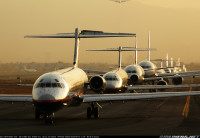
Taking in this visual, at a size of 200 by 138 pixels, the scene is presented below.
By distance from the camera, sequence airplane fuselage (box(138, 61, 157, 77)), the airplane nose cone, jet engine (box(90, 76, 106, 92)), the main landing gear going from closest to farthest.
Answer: the airplane nose cone
the main landing gear
jet engine (box(90, 76, 106, 92))
airplane fuselage (box(138, 61, 157, 77))

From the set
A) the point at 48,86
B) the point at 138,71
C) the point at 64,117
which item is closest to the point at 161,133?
the point at 48,86

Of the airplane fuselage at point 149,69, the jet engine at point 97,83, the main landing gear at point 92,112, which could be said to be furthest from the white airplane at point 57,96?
→ the airplane fuselage at point 149,69

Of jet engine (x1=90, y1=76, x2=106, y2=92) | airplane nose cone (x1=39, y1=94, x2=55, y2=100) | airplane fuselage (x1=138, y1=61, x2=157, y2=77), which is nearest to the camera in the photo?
airplane nose cone (x1=39, y1=94, x2=55, y2=100)

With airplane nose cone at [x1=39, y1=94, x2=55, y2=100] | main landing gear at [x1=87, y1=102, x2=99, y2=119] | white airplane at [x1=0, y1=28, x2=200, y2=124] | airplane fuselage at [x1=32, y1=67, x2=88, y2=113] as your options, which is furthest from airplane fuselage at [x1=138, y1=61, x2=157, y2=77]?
airplane nose cone at [x1=39, y1=94, x2=55, y2=100]

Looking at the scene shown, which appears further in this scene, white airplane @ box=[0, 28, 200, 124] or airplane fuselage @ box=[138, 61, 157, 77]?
airplane fuselage @ box=[138, 61, 157, 77]

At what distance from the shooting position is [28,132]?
19.8m

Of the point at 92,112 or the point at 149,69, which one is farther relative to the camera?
the point at 149,69

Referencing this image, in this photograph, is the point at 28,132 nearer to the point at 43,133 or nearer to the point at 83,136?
the point at 43,133

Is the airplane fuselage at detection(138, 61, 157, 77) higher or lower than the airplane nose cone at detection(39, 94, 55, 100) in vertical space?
higher

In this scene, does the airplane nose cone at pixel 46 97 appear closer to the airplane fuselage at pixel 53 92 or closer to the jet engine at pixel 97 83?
the airplane fuselage at pixel 53 92

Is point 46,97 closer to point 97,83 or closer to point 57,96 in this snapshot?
point 57,96

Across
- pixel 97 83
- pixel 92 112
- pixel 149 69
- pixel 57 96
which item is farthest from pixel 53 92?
pixel 149 69

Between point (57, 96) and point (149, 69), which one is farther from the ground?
point (149, 69)

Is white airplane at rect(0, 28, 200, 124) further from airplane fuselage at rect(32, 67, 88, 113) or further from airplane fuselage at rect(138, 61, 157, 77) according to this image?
airplane fuselage at rect(138, 61, 157, 77)
